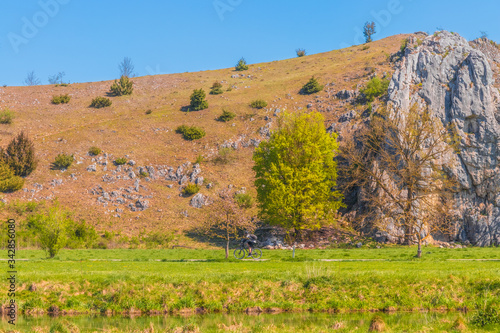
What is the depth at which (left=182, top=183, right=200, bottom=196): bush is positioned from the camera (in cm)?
6765

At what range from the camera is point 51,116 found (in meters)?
88.4

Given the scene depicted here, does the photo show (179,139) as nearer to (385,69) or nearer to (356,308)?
(385,69)

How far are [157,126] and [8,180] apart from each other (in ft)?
96.5

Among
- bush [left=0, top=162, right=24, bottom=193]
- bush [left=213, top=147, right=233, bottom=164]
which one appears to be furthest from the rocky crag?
bush [left=0, top=162, right=24, bottom=193]

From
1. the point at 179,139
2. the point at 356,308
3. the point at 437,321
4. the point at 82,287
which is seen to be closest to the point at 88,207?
the point at 179,139

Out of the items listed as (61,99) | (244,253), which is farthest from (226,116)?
(244,253)

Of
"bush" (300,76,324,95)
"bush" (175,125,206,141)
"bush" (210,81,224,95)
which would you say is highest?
"bush" (210,81,224,95)

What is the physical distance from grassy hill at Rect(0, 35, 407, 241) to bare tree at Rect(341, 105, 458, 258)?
17.6 m

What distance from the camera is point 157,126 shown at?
279 ft

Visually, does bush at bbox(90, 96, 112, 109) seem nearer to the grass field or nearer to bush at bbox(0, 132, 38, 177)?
bush at bbox(0, 132, 38, 177)

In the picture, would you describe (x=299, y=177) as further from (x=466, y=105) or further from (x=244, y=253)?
(x=466, y=105)

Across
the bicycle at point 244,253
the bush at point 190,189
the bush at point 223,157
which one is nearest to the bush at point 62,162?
the bush at point 190,189

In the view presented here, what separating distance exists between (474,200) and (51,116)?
248 feet

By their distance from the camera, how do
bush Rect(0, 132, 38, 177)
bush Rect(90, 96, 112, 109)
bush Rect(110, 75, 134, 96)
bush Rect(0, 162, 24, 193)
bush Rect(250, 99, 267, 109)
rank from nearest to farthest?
bush Rect(0, 162, 24, 193)
bush Rect(0, 132, 38, 177)
bush Rect(250, 99, 267, 109)
bush Rect(90, 96, 112, 109)
bush Rect(110, 75, 134, 96)
